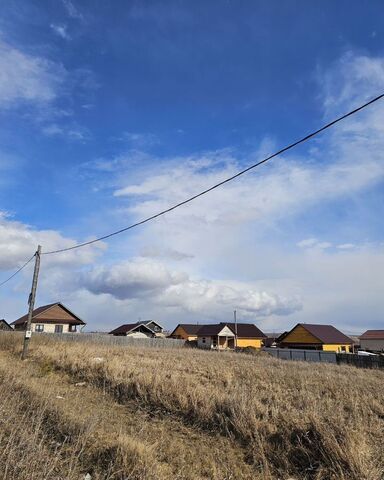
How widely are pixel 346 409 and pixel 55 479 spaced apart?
697 cm

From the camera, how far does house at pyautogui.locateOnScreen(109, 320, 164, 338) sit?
64.4 metres

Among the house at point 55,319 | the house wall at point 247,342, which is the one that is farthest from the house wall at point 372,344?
the house at point 55,319

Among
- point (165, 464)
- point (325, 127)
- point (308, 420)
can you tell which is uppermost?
point (325, 127)

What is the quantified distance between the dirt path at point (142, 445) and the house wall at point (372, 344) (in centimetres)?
6790

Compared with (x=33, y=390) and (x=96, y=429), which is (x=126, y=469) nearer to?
(x=96, y=429)

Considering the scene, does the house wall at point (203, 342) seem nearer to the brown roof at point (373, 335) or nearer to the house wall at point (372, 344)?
the house wall at point (372, 344)

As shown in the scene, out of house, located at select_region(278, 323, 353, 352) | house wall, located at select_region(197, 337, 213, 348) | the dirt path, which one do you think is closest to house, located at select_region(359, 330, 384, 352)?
house, located at select_region(278, 323, 353, 352)

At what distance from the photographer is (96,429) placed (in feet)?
24.2

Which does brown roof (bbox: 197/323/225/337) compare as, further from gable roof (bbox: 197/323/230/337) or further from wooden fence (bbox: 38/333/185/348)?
wooden fence (bbox: 38/333/185/348)

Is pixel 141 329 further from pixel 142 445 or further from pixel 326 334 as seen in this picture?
pixel 142 445

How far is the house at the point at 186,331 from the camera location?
71812mm

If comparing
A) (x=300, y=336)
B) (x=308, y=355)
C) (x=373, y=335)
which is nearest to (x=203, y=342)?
(x=300, y=336)

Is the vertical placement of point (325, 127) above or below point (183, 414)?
above

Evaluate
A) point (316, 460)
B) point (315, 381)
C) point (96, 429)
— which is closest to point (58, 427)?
point (96, 429)
